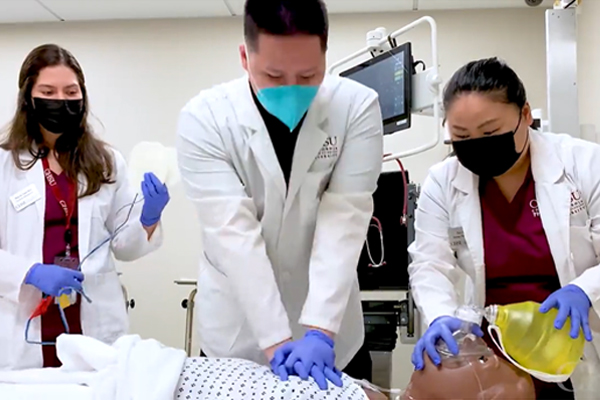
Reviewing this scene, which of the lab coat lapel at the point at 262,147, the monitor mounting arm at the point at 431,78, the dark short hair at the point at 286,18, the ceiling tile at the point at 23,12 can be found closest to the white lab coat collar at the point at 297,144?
the lab coat lapel at the point at 262,147

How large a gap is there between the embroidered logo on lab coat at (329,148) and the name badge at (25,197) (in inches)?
33.1

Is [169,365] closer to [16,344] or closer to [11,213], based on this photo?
[16,344]

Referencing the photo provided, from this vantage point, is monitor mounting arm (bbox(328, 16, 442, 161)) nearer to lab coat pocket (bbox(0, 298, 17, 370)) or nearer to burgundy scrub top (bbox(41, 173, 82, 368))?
burgundy scrub top (bbox(41, 173, 82, 368))

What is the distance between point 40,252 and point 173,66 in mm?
2389

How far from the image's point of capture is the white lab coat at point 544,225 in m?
1.26

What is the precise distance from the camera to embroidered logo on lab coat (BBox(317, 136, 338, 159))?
128 cm

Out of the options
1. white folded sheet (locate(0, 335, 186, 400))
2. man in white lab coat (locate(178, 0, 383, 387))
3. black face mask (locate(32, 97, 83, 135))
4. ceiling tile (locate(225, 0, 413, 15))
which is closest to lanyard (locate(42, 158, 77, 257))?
black face mask (locate(32, 97, 83, 135))

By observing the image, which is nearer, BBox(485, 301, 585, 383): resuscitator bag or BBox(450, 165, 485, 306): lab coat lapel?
BBox(485, 301, 585, 383): resuscitator bag

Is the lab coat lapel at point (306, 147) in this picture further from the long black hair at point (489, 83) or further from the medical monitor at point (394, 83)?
the medical monitor at point (394, 83)

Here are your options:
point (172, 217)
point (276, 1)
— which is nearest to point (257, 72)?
point (276, 1)

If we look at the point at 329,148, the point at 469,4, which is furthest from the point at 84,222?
the point at 469,4

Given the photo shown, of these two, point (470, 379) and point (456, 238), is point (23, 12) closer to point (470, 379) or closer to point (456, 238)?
point (456, 238)

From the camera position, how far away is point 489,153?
51.1 inches

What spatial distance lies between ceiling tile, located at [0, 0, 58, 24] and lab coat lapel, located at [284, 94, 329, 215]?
2.96 meters
